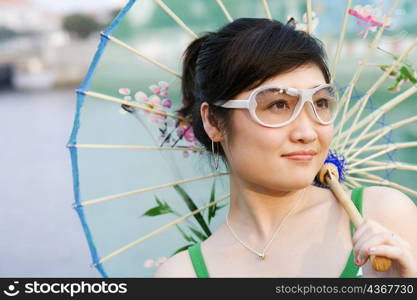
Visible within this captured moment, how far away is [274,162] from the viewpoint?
1720mm

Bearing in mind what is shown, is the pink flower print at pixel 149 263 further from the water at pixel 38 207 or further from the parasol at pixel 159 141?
the water at pixel 38 207

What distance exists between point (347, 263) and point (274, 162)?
1.09 feet

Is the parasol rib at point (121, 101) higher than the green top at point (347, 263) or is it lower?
higher

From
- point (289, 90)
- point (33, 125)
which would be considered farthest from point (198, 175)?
point (33, 125)

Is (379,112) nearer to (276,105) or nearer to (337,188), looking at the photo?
(337,188)

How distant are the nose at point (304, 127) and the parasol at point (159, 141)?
0.26 metres

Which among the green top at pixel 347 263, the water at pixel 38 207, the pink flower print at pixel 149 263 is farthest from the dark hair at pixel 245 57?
the water at pixel 38 207

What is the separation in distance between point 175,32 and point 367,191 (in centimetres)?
75

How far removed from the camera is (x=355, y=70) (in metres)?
2.04

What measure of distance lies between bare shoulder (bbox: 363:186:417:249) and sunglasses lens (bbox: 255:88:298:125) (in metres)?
0.32

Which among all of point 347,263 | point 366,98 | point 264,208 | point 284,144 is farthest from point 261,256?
point 366,98

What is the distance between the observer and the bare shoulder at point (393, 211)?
5.73ft

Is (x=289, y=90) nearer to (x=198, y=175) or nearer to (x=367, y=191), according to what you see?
(x=367, y=191)

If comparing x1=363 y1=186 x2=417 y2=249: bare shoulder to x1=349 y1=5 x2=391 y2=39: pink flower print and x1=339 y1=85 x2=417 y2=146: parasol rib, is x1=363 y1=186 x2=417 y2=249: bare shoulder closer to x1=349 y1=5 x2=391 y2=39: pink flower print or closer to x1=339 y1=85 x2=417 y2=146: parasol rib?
x1=339 y1=85 x2=417 y2=146: parasol rib
